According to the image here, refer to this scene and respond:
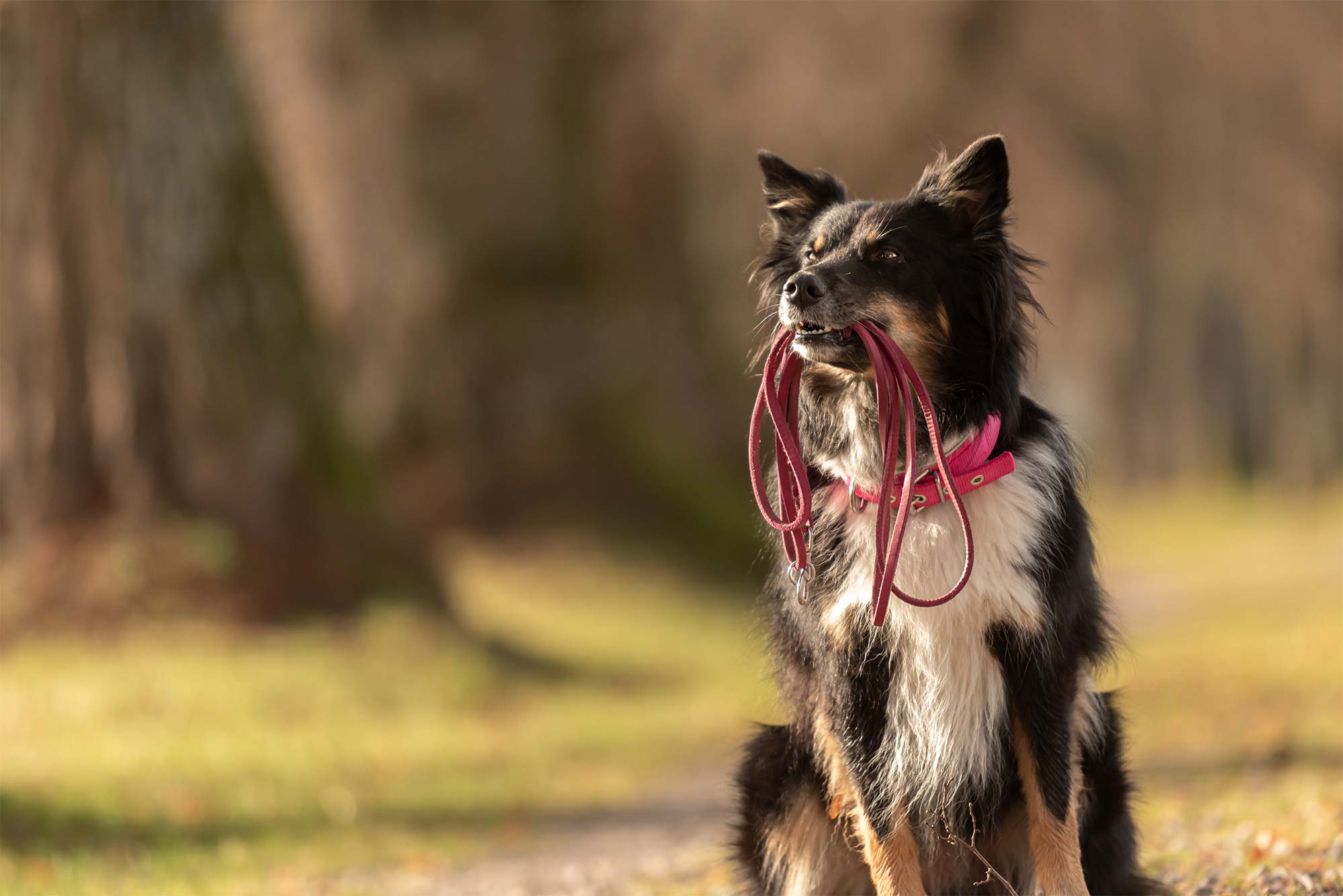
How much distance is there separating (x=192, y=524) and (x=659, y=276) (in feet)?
32.8

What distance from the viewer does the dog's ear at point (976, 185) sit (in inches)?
169

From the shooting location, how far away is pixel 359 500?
11820 mm

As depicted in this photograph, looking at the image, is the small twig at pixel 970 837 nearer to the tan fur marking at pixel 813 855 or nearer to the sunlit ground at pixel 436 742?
the tan fur marking at pixel 813 855

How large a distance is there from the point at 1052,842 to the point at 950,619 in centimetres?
76

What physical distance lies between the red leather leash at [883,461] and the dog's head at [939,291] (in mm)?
96

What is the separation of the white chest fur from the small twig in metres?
0.06

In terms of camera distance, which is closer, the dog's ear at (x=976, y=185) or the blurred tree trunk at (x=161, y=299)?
the dog's ear at (x=976, y=185)

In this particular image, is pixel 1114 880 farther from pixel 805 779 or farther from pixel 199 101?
pixel 199 101

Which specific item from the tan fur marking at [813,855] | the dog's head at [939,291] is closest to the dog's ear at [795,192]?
the dog's head at [939,291]

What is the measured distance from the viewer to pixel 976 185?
173 inches

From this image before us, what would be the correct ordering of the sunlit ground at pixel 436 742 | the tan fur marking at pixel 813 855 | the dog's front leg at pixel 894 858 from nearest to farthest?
1. the dog's front leg at pixel 894 858
2. the tan fur marking at pixel 813 855
3. the sunlit ground at pixel 436 742

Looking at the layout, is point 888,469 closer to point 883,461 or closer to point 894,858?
point 883,461

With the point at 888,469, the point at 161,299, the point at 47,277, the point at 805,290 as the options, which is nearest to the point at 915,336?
the point at 805,290

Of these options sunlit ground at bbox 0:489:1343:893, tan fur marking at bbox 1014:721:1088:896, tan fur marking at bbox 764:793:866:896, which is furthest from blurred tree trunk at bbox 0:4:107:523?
tan fur marking at bbox 1014:721:1088:896
